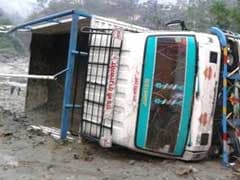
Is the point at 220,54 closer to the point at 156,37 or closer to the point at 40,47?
the point at 156,37

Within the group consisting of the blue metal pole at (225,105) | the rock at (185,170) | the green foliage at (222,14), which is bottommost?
the rock at (185,170)

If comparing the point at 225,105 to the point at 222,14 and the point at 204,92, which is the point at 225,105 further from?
the point at 222,14

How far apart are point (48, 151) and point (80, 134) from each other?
483mm

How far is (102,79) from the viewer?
6.36 metres

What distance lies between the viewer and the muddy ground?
5.37 metres

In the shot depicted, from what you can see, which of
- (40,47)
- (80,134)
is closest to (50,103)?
(40,47)

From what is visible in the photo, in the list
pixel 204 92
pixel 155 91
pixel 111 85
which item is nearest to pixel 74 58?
pixel 111 85

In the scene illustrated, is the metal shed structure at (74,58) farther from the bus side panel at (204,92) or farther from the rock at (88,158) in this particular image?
the bus side panel at (204,92)

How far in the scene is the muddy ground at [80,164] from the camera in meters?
5.37

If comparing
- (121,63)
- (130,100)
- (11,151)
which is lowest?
(11,151)

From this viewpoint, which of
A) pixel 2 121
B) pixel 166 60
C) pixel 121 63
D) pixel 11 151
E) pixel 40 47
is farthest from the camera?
pixel 40 47

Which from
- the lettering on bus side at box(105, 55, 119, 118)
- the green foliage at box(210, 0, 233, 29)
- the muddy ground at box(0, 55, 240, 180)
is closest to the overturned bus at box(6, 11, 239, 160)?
the lettering on bus side at box(105, 55, 119, 118)

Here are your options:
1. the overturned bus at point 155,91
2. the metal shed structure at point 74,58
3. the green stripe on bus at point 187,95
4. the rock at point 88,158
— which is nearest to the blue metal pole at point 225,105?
the overturned bus at point 155,91

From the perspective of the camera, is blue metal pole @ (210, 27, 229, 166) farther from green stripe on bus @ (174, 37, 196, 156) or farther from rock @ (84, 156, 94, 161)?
rock @ (84, 156, 94, 161)
